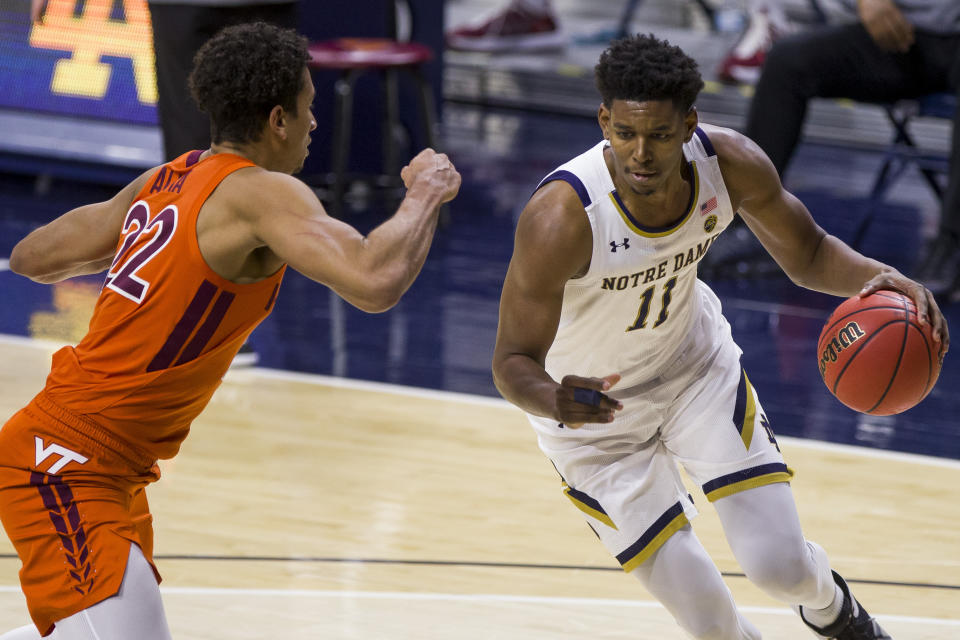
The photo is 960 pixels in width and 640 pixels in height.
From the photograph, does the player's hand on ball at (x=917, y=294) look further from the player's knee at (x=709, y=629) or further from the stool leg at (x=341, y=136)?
the stool leg at (x=341, y=136)

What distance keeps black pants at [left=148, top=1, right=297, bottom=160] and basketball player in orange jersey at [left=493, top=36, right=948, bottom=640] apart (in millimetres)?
2959

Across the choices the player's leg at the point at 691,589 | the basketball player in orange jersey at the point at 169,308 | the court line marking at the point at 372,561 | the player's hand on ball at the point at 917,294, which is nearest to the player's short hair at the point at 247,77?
the basketball player in orange jersey at the point at 169,308

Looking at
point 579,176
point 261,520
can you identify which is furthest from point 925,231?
point 579,176

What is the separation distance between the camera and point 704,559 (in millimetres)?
3162

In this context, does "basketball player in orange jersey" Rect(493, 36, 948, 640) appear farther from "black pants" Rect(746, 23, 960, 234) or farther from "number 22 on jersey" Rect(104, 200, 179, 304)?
"black pants" Rect(746, 23, 960, 234)

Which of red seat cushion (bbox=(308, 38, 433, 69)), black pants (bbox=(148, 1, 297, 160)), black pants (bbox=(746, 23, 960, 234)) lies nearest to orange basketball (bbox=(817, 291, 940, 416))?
black pants (bbox=(148, 1, 297, 160))

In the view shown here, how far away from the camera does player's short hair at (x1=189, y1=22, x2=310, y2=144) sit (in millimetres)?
2619

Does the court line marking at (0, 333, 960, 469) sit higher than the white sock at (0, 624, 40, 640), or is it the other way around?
the white sock at (0, 624, 40, 640)

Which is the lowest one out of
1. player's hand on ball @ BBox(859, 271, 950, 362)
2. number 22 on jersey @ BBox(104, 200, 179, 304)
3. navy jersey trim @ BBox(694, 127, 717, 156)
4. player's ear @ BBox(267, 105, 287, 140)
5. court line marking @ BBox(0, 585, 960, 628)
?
court line marking @ BBox(0, 585, 960, 628)

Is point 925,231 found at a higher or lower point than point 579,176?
lower

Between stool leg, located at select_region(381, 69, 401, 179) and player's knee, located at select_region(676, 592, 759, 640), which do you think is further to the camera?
stool leg, located at select_region(381, 69, 401, 179)

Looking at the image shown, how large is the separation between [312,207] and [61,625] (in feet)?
2.94

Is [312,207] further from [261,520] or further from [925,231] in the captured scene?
[925,231]

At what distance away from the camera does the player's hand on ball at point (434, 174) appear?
2.66 meters
